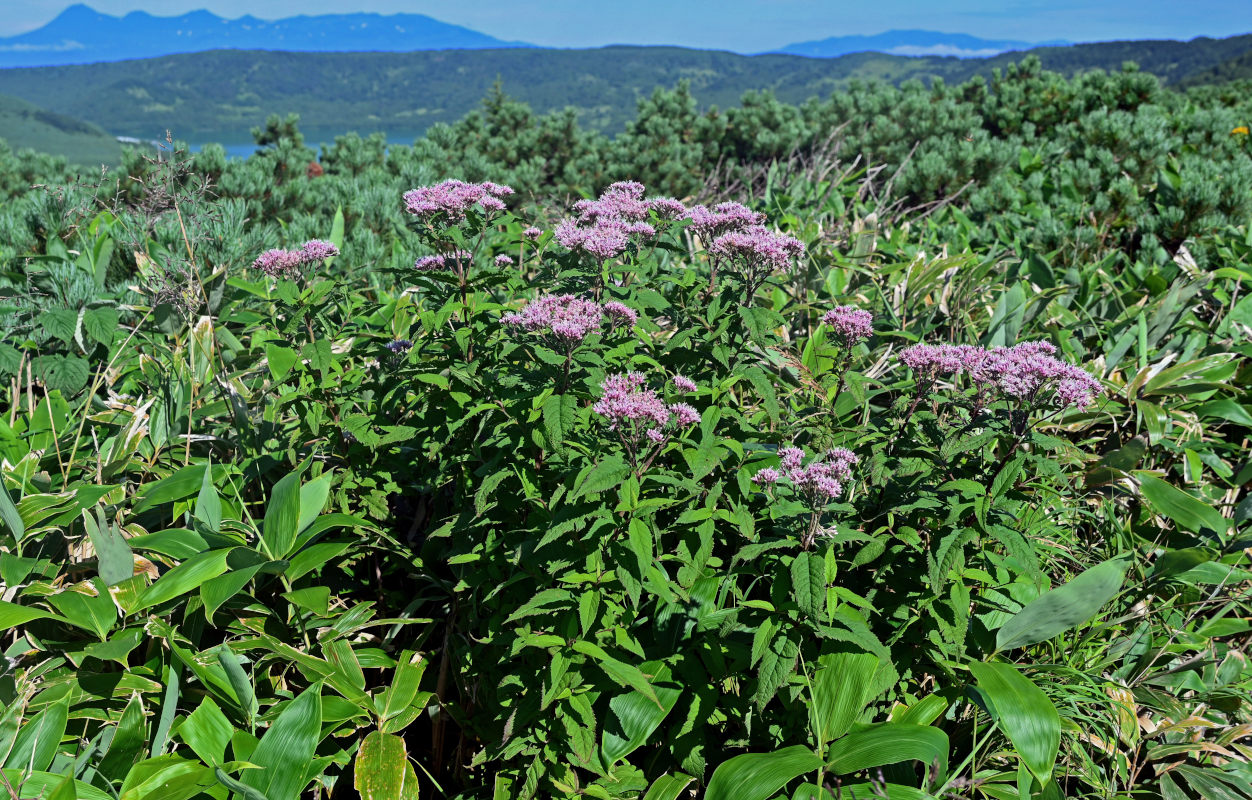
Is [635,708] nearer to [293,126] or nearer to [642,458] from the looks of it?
[642,458]

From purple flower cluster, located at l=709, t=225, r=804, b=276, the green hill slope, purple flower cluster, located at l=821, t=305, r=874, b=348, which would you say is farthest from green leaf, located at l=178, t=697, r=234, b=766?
the green hill slope

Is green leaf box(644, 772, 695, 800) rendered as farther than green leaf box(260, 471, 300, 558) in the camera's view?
No

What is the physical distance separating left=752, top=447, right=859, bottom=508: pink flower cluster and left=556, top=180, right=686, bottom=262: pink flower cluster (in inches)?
32.7

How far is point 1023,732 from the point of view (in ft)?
5.91

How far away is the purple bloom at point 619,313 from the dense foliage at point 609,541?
0.01 meters

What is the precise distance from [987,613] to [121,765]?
2519 mm

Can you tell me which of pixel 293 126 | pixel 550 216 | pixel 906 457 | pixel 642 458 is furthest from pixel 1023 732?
pixel 293 126

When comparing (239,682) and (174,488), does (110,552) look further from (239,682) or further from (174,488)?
(239,682)

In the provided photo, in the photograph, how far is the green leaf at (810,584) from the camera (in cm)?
170

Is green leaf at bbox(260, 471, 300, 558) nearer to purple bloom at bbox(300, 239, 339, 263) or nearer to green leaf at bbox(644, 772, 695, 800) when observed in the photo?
purple bloom at bbox(300, 239, 339, 263)

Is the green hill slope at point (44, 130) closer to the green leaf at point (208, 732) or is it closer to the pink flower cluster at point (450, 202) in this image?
the pink flower cluster at point (450, 202)

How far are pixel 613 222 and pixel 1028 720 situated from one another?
1818mm

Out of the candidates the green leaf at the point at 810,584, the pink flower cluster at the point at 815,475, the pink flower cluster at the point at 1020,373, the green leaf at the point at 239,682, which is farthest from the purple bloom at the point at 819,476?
the green leaf at the point at 239,682

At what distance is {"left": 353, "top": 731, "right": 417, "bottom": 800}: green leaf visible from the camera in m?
1.97
